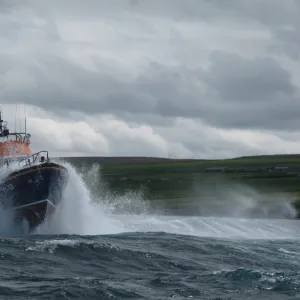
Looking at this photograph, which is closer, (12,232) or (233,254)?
(233,254)

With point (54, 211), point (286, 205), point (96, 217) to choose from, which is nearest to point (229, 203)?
point (286, 205)

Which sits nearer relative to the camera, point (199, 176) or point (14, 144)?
point (14, 144)

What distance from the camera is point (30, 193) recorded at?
44625mm

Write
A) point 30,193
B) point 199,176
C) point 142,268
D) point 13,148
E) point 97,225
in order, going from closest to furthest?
point 142,268 → point 30,193 → point 13,148 → point 97,225 → point 199,176

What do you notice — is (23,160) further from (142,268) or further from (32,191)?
(142,268)

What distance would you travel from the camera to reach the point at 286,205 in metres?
93.8

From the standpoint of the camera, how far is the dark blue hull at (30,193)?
44406 millimetres

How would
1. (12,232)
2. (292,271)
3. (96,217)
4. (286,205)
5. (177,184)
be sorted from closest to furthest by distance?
(292,271)
(12,232)
(96,217)
(286,205)
(177,184)

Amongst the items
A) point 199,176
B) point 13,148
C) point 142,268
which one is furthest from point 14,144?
point 199,176

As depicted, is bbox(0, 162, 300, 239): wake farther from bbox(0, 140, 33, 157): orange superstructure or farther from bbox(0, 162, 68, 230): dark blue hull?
bbox(0, 140, 33, 157): orange superstructure

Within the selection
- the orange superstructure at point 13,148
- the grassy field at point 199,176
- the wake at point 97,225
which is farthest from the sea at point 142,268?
the grassy field at point 199,176

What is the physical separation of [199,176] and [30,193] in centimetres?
8906

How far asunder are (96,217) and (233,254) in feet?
59.8

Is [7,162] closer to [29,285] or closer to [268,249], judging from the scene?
[268,249]
